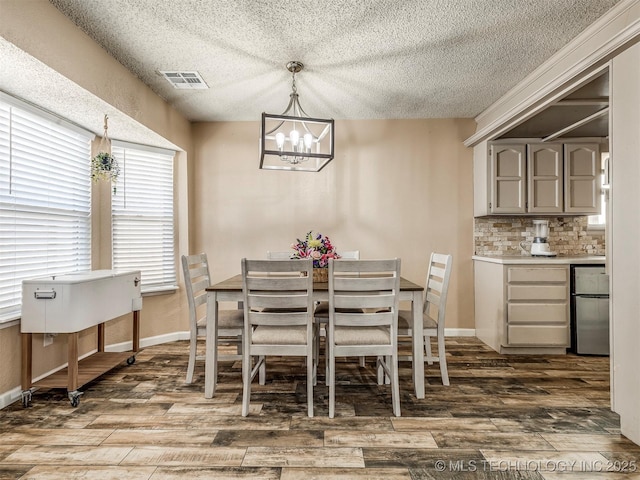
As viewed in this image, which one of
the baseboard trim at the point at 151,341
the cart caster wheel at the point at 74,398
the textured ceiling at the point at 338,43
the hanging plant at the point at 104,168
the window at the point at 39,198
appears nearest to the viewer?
the textured ceiling at the point at 338,43

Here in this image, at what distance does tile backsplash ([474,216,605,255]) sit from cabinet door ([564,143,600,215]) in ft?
1.23

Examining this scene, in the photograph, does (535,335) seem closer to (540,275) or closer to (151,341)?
(540,275)

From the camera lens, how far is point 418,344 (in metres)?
2.59

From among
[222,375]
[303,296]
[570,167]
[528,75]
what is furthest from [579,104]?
[222,375]

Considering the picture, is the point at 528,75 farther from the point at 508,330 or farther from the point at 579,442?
the point at 579,442

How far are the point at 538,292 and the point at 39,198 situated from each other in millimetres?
4365

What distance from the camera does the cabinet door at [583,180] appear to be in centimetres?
405

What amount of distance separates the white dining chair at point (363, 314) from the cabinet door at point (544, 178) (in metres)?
2.54

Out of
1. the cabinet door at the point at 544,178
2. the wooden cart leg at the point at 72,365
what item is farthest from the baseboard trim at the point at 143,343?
the cabinet door at the point at 544,178

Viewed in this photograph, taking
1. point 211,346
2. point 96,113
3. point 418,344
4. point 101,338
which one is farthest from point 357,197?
Result: point 101,338

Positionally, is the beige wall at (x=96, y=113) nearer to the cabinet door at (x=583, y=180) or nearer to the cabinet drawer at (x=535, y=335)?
the cabinet drawer at (x=535, y=335)

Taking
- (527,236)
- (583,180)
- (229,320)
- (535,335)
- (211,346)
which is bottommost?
(535,335)

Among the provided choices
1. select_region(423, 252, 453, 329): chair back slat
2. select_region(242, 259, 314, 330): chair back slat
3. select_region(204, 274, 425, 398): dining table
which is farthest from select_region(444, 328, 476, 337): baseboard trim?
select_region(242, 259, 314, 330): chair back slat

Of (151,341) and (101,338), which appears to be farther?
(151,341)
